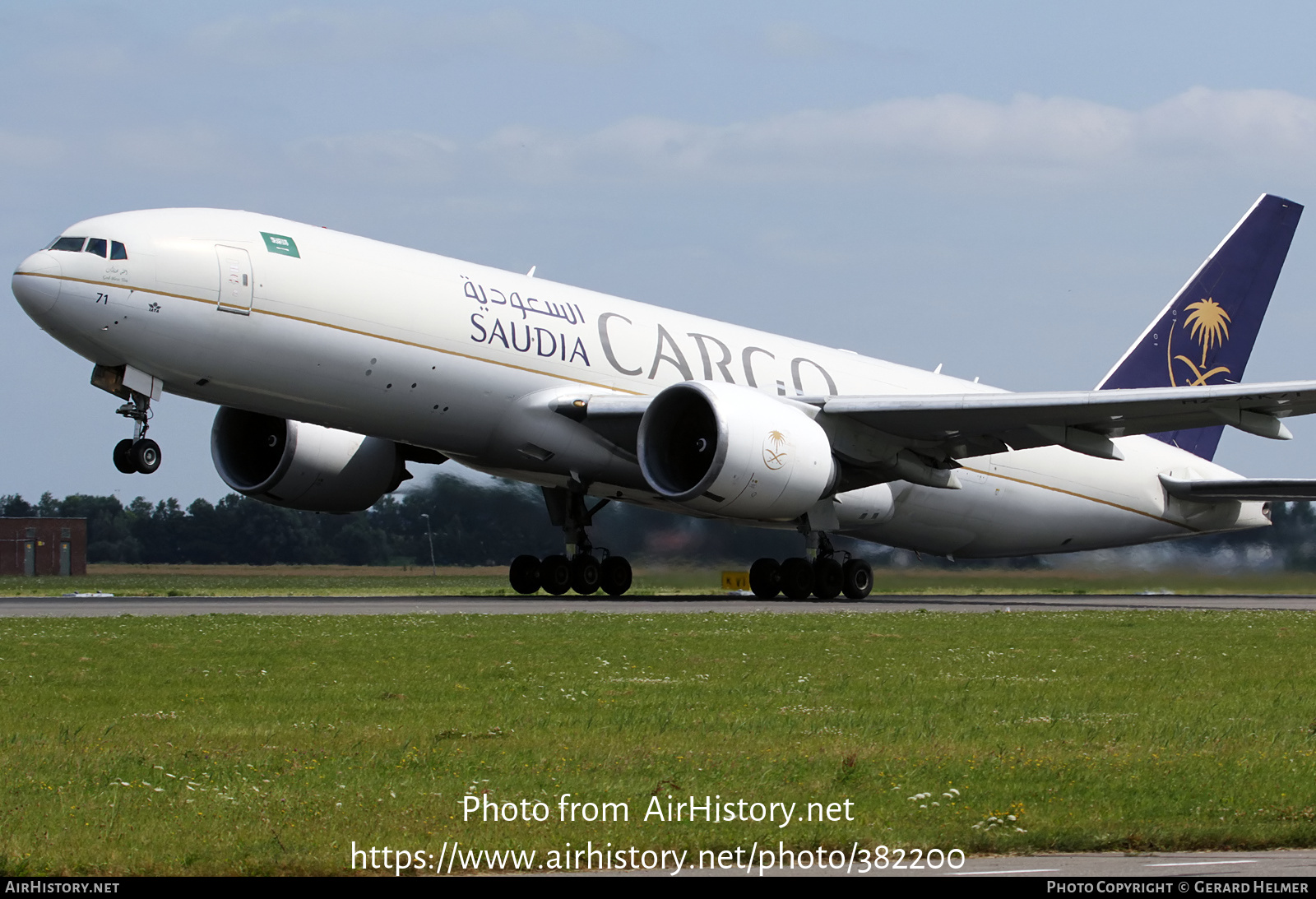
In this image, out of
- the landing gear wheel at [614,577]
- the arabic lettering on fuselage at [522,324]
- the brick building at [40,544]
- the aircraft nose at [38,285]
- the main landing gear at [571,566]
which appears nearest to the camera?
the aircraft nose at [38,285]

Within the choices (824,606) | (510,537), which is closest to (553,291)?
(824,606)

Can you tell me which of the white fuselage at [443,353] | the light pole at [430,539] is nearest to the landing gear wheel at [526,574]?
the white fuselage at [443,353]

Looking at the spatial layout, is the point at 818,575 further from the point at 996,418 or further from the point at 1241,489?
the point at 1241,489

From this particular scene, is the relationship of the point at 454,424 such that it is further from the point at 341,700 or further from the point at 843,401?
the point at 341,700

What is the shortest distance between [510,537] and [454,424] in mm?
9273

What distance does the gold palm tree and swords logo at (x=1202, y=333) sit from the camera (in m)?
32.3

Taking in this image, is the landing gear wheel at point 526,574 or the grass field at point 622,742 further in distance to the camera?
the landing gear wheel at point 526,574

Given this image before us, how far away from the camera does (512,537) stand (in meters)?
32.7

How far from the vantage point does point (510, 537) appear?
32.8 meters

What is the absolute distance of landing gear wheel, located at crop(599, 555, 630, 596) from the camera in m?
27.9

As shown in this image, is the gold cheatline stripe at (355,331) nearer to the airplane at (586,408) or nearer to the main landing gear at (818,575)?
the airplane at (586,408)

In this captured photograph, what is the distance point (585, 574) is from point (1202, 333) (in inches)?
577

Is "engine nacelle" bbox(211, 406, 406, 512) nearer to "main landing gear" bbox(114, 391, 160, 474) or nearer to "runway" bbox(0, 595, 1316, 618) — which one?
"runway" bbox(0, 595, 1316, 618)

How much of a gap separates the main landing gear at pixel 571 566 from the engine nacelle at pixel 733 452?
13.7 feet
